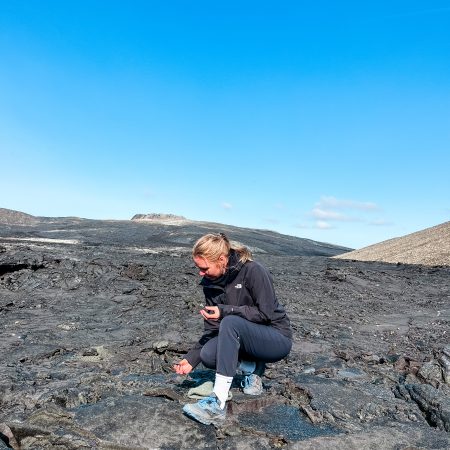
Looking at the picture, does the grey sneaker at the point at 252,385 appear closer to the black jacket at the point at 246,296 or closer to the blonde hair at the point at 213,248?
the black jacket at the point at 246,296

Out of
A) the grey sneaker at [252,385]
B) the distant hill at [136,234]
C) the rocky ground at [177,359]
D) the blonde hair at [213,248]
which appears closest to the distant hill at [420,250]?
the distant hill at [136,234]

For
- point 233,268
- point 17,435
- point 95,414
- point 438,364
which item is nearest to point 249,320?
point 233,268

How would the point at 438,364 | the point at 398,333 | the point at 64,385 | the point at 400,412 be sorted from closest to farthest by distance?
the point at 400,412
the point at 64,385
the point at 438,364
the point at 398,333

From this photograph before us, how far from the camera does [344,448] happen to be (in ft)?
11.3

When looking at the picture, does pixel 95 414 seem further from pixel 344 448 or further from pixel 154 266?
pixel 154 266

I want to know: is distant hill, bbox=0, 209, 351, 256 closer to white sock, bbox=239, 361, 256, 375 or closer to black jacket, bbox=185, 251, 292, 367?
white sock, bbox=239, 361, 256, 375

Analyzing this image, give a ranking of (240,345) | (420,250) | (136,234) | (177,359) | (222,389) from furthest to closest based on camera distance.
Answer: (136,234) → (420,250) → (177,359) → (240,345) → (222,389)

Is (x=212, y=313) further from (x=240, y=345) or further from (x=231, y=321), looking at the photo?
(x=240, y=345)

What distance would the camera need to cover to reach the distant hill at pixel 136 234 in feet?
87.3

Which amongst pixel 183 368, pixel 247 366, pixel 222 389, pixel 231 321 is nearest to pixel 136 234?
pixel 247 366

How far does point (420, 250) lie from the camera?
2347cm

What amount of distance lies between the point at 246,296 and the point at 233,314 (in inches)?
7.9

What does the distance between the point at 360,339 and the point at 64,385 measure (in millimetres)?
5312

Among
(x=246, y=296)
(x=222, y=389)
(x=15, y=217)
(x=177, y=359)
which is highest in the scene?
(x=15, y=217)
